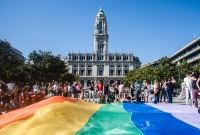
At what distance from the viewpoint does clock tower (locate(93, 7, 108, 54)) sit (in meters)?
106

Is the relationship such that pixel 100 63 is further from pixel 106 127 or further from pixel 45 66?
pixel 106 127

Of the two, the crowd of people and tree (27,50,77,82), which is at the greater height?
tree (27,50,77,82)

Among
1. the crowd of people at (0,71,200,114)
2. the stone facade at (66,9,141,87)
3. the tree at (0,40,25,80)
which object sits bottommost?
the crowd of people at (0,71,200,114)

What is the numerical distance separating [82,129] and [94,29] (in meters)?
109

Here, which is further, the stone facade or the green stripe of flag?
the stone facade

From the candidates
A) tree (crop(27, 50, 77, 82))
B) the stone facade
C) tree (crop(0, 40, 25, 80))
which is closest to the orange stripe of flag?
tree (crop(0, 40, 25, 80))

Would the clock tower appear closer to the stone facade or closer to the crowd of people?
the stone facade

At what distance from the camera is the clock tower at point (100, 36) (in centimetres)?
10631

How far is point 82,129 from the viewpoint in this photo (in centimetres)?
399

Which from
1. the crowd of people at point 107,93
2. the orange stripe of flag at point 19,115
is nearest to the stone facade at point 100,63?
the crowd of people at point 107,93

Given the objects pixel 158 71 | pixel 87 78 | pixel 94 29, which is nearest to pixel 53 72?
pixel 158 71

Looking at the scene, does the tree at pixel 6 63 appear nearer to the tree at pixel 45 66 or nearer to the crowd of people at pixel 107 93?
the tree at pixel 45 66

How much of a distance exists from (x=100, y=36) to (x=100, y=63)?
14171 millimetres

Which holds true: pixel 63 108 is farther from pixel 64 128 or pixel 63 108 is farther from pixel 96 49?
pixel 96 49
